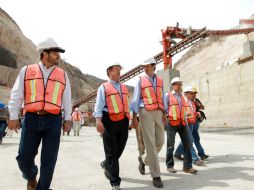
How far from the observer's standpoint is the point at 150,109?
4961 mm

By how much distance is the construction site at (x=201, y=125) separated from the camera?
4.90 m

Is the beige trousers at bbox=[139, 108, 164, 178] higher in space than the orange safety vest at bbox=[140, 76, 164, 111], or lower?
lower

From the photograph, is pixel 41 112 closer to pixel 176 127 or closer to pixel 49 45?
pixel 49 45

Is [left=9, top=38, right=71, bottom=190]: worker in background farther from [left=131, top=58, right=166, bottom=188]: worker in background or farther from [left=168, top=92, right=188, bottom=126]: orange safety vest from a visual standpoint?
[left=168, top=92, right=188, bottom=126]: orange safety vest

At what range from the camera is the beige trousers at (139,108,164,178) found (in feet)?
15.4

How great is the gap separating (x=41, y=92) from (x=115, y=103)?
130 cm

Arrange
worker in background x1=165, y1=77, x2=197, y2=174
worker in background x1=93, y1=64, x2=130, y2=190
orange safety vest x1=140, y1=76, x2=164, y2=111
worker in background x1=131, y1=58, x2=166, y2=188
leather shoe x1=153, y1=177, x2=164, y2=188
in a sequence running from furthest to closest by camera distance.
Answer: worker in background x1=165, y1=77, x2=197, y2=174 < orange safety vest x1=140, y1=76, x2=164, y2=111 < worker in background x1=131, y1=58, x2=166, y2=188 < worker in background x1=93, y1=64, x2=130, y2=190 < leather shoe x1=153, y1=177, x2=164, y2=188

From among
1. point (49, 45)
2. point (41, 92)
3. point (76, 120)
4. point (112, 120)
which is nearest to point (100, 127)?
point (112, 120)

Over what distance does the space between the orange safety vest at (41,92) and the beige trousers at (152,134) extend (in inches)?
63.7

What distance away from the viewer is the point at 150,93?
5047 millimetres

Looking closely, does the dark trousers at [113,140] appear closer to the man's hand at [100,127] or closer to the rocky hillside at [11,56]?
the man's hand at [100,127]

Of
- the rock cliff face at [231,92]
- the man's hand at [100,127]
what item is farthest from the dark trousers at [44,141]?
the rock cliff face at [231,92]

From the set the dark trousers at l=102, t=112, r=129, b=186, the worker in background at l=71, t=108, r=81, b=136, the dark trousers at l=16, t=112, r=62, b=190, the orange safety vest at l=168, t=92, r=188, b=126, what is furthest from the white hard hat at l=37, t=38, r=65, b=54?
the worker in background at l=71, t=108, r=81, b=136

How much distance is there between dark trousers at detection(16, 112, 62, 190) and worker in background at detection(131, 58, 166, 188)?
1.63m
